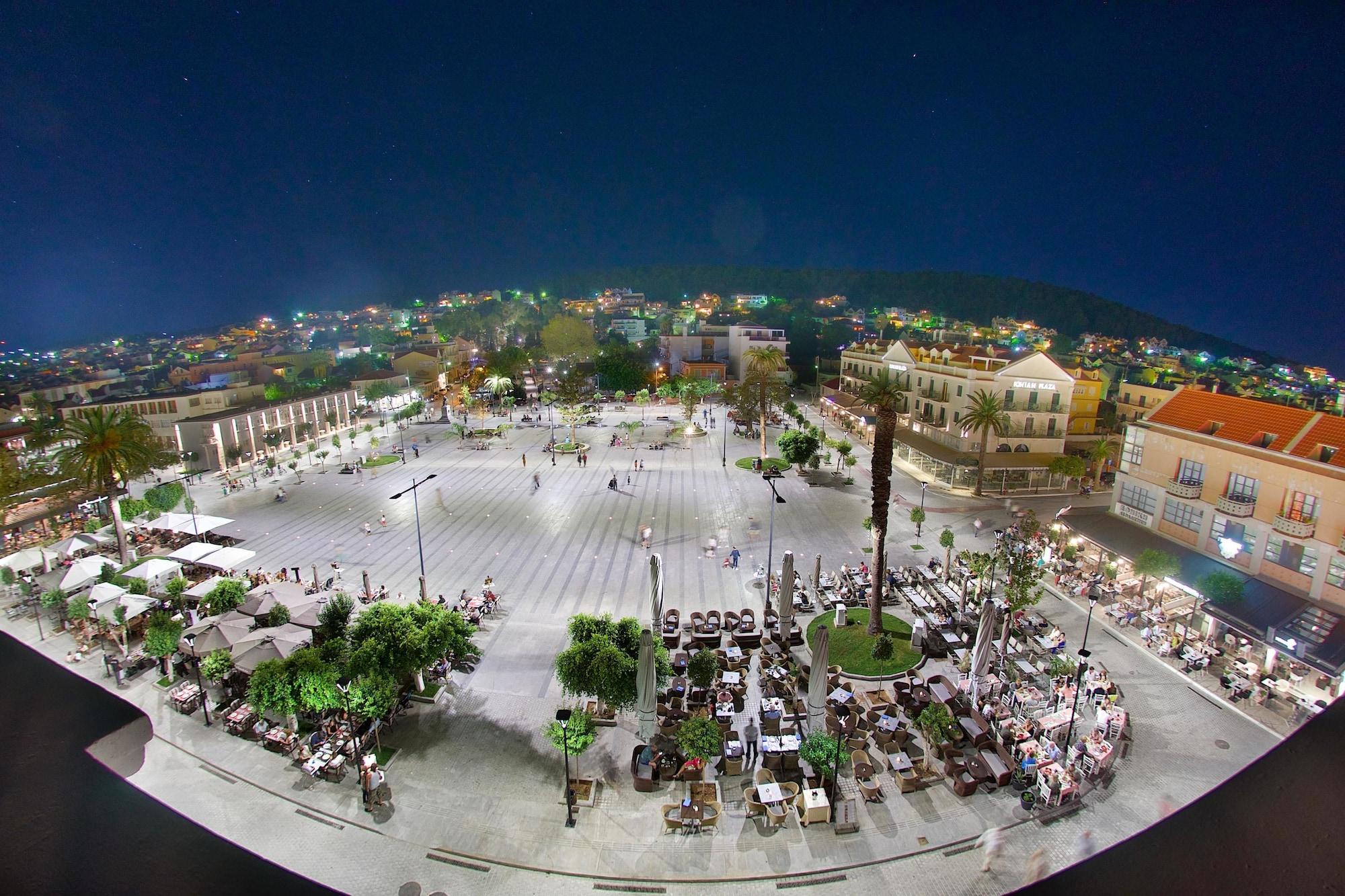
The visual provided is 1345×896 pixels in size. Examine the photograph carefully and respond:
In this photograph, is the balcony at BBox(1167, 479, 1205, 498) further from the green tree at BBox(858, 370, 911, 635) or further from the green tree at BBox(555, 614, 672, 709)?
the green tree at BBox(555, 614, 672, 709)

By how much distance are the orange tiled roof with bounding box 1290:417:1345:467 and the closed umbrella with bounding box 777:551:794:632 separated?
1728 cm

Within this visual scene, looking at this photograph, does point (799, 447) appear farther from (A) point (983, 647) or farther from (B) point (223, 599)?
(B) point (223, 599)

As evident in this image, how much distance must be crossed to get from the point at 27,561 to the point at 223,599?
12022mm

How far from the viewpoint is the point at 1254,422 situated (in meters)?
22.2

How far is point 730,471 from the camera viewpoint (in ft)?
141

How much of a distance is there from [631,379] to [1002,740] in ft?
238

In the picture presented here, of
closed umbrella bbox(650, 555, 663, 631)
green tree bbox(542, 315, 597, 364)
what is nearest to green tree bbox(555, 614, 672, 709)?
closed umbrella bbox(650, 555, 663, 631)

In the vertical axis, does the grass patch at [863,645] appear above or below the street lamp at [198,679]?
below

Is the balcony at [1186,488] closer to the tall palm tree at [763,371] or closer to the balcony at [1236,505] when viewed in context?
the balcony at [1236,505]

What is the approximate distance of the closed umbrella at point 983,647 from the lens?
53.9 feet

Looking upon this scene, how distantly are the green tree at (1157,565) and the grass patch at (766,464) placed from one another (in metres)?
23.0

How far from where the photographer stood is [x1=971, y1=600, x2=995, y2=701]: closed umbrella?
16.4 m

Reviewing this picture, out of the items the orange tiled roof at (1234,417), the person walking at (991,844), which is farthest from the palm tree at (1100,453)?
the person walking at (991,844)

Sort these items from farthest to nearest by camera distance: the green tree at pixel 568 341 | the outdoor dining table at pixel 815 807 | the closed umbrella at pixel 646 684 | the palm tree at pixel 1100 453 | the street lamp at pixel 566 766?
the green tree at pixel 568 341 < the palm tree at pixel 1100 453 < the closed umbrella at pixel 646 684 < the outdoor dining table at pixel 815 807 < the street lamp at pixel 566 766
